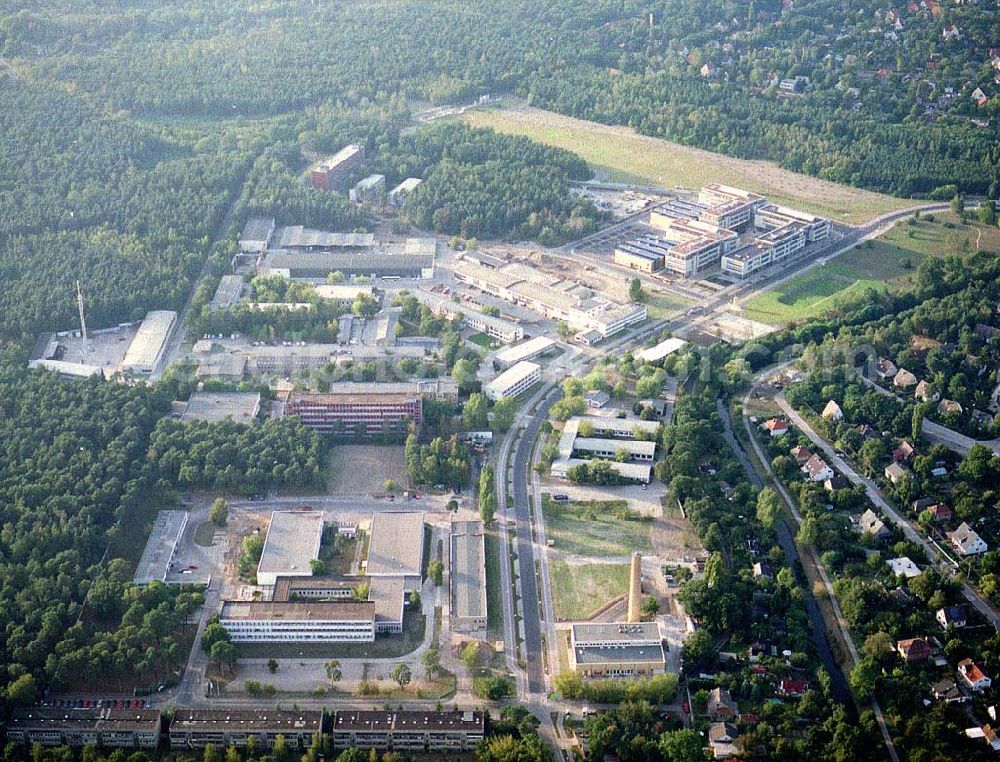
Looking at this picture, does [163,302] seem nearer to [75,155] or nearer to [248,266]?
[248,266]

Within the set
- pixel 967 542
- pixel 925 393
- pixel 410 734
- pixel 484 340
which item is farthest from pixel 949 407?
pixel 410 734

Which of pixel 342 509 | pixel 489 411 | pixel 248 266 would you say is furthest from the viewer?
pixel 248 266

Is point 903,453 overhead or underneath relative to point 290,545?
overhead

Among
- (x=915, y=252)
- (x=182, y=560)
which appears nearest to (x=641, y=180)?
(x=915, y=252)

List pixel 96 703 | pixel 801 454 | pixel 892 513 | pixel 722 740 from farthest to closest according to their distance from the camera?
pixel 801 454
pixel 892 513
pixel 96 703
pixel 722 740

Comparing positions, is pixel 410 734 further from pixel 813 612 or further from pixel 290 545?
pixel 813 612

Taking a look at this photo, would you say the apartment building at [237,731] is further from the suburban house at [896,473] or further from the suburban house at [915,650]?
the suburban house at [896,473]
